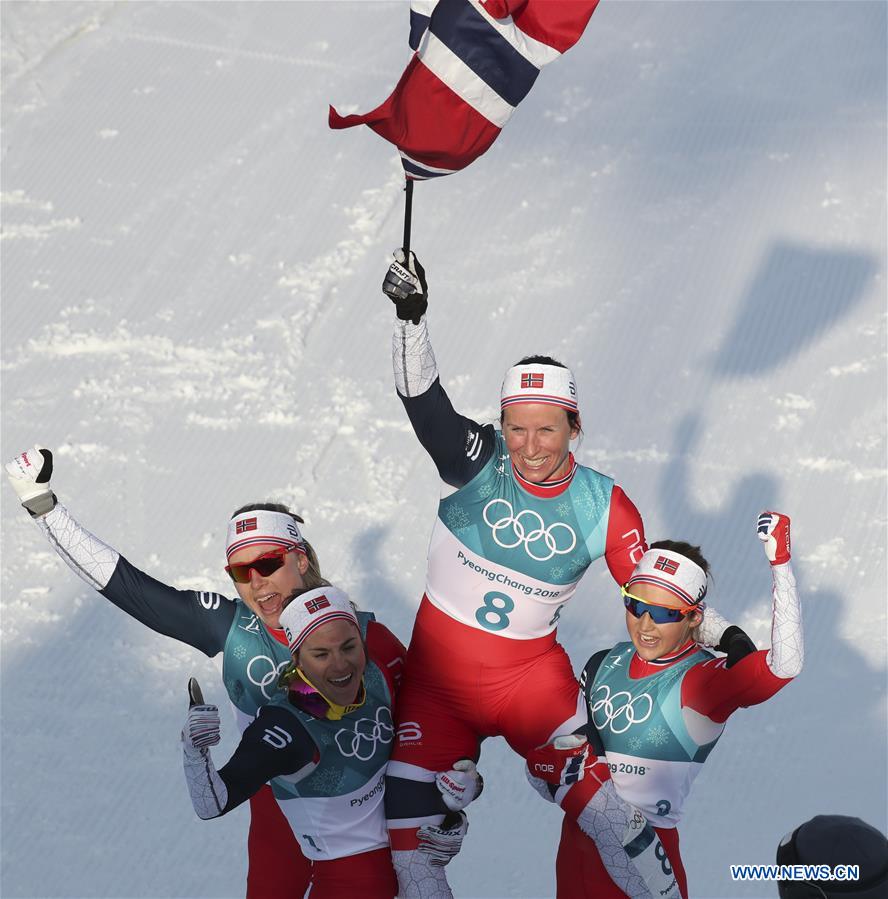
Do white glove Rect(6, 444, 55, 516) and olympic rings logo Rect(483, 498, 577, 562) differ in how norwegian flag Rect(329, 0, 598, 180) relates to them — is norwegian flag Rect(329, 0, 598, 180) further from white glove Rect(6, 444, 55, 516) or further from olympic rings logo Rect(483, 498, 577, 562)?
white glove Rect(6, 444, 55, 516)

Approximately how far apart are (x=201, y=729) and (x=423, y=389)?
1.14m

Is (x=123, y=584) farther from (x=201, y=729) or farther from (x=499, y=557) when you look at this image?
(x=499, y=557)

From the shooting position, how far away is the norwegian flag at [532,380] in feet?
14.0

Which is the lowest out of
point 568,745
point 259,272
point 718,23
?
point 259,272

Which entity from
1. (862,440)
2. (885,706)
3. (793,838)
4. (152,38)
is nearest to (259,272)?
(152,38)

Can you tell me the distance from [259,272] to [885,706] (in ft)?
13.5

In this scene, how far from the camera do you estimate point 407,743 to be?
4273 millimetres

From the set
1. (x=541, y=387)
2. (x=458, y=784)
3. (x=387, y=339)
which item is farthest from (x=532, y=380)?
(x=387, y=339)

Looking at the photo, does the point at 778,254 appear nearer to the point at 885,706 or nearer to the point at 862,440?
the point at 862,440

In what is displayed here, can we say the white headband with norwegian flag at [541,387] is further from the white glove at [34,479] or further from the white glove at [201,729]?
the white glove at [34,479]

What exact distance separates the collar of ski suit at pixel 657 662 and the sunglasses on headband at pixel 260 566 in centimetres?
107

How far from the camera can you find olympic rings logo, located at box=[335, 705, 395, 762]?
4117 millimetres

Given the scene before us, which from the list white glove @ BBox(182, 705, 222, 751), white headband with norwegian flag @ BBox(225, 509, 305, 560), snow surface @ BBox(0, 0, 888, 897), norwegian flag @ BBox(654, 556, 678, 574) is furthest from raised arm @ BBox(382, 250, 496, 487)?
snow surface @ BBox(0, 0, 888, 897)

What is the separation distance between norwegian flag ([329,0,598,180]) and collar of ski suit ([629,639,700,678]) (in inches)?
60.6
